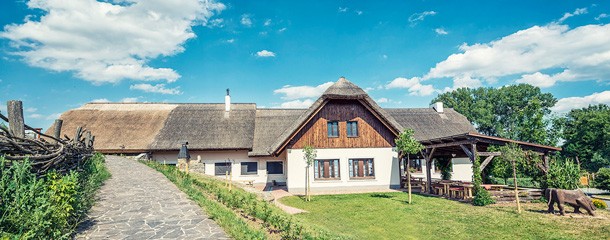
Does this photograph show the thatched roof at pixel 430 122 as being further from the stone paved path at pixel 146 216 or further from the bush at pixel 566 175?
the stone paved path at pixel 146 216

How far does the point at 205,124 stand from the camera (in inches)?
1030

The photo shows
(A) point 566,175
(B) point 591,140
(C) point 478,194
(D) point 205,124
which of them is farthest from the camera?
(B) point 591,140

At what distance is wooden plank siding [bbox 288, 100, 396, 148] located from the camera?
64.9 ft

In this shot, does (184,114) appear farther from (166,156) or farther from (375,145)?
(375,145)

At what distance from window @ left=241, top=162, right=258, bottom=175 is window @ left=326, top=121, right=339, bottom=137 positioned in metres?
6.88

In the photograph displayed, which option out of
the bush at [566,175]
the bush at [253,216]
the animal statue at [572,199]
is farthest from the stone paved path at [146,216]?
the bush at [566,175]

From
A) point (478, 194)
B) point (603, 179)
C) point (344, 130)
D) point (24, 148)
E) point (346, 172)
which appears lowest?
point (603, 179)

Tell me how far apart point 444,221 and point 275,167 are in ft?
47.2

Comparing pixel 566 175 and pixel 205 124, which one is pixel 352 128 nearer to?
pixel 566 175

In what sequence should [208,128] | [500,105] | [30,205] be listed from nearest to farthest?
1. [30,205]
2. [208,128]
3. [500,105]

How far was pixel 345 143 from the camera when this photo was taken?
20094 millimetres

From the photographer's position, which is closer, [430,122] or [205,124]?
[205,124]

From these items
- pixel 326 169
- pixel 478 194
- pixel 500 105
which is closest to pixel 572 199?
pixel 478 194

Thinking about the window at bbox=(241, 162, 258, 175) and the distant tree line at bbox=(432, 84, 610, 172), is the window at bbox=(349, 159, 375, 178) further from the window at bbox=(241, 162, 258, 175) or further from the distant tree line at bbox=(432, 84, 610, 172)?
the distant tree line at bbox=(432, 84, 610, 172)
